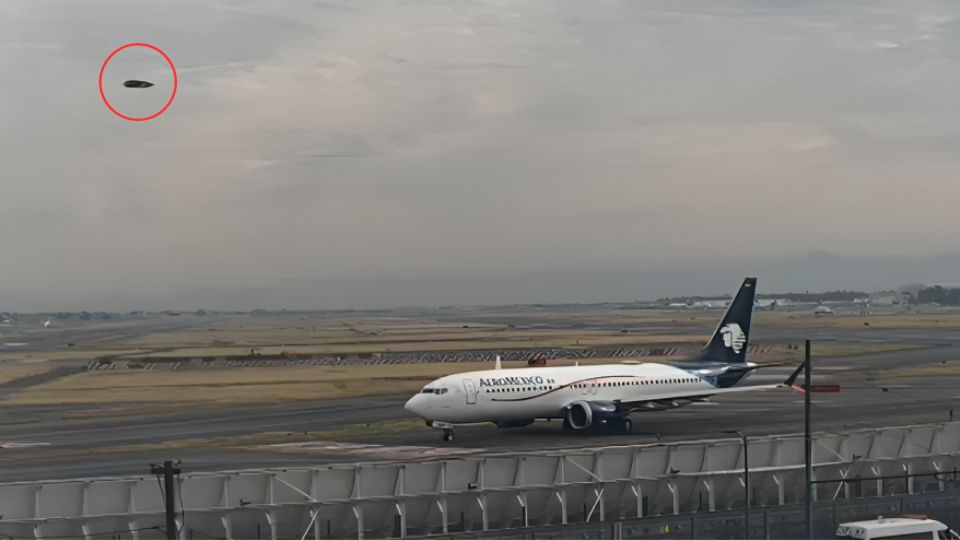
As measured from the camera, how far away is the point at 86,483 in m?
34.7

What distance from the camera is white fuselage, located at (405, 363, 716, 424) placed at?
60781 mm

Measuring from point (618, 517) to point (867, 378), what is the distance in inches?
2696

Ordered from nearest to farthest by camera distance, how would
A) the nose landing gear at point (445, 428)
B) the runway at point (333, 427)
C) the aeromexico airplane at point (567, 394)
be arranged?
the runway at point (333, 427) → the nose landing gear at point (445, 428) → the aeromexico airplane at point (567, 394)

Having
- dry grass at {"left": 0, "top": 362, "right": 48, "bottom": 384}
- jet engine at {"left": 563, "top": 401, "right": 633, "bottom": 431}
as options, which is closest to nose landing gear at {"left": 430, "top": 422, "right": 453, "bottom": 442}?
jet engine at {"left": 563, "top": 401, "right": 633, "bottom": 431}

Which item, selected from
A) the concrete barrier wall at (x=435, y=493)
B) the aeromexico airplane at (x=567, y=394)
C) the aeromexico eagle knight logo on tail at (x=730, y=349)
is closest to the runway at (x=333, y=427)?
the aeromexico airplane at (x=567, y=394)

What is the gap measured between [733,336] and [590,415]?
657 inches

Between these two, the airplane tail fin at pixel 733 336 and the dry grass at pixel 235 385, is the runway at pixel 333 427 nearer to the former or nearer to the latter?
the airplane tail fin at pixel 733 336

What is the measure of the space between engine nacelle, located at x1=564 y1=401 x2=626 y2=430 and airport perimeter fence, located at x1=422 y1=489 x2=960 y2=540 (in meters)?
22.9

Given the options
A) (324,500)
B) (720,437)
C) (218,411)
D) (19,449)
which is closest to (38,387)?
(218,411)

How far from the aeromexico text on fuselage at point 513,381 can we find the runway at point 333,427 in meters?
2.96

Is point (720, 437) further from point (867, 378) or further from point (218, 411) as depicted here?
point (867, 378)

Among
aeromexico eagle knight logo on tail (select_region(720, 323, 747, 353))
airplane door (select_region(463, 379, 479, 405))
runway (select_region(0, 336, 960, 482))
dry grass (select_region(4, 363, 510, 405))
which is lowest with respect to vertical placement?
runway (select_region(0, 336, 960, 482))

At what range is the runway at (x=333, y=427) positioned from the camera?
176ft

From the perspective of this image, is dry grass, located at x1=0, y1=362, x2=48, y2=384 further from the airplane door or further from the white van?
the white van
